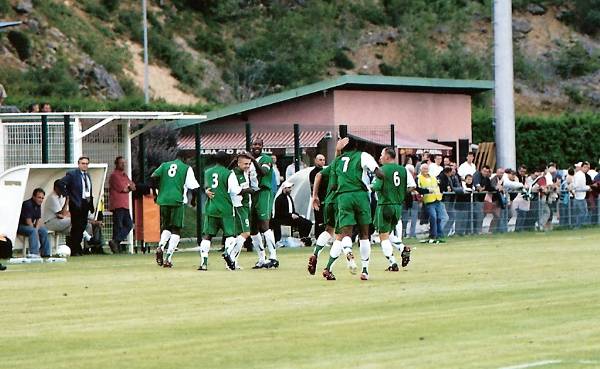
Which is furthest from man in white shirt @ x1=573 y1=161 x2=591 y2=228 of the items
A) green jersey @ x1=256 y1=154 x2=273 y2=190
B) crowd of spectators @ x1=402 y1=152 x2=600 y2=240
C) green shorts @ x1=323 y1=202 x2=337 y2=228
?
green shorts @ x1=323 y1=202 x2=337 y2=228

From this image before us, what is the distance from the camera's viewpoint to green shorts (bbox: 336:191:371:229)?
69.6 ft

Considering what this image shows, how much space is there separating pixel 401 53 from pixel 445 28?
21.3ft

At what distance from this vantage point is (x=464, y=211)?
126ft

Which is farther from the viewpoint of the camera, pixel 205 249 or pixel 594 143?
pixel 594 143

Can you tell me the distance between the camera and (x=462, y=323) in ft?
48.8

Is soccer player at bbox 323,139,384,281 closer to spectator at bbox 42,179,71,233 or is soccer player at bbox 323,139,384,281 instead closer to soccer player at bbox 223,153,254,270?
soccer player at bbox 223,153,254,270

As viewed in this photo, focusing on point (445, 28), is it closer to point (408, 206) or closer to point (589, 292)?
point (408, 206)

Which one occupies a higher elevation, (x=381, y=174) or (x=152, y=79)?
(x=152, y=79)

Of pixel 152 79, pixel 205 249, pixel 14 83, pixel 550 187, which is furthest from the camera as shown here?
pixel 152 79

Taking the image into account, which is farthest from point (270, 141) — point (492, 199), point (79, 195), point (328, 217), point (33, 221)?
point (328, 217)

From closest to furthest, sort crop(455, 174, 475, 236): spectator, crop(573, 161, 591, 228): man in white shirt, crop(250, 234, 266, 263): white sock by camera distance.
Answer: crop(250, 234, 266, 263): white sock, crop(455, 174, 475, 236): spectator, crop(573, 161, 591, 228): man in white shirt

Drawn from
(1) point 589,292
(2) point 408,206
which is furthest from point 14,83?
(1) point 589,292

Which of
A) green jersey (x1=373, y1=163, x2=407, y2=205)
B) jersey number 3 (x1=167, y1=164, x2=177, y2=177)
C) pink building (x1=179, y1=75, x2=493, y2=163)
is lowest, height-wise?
green jersey (x1=373, y1=163, x2=407, y2=205)

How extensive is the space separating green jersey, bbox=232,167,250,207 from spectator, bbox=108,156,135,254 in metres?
7.09
